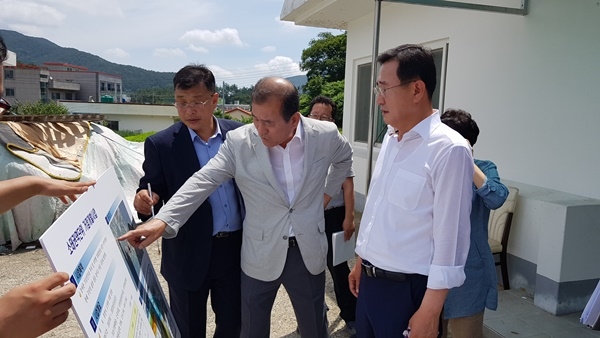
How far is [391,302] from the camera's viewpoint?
162 centimetres

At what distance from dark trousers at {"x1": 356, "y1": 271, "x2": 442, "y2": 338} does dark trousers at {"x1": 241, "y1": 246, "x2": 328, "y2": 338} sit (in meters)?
0.39


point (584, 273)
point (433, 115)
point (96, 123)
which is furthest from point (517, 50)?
point (96, 123)

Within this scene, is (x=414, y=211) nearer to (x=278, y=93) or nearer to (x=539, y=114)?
(x=278, y=93)

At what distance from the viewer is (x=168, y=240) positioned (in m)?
2.24

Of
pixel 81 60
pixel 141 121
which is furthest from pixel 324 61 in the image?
pixel 81 60

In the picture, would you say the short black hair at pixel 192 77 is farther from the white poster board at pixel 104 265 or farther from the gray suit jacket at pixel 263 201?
the white poster board at pixel 104 265

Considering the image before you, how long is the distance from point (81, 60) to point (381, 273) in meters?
181

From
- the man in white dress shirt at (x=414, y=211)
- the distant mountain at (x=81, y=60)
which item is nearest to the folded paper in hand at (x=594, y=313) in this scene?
the man in white dress shirt at (x=414, y=211)

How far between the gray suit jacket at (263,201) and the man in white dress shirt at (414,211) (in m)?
0.37

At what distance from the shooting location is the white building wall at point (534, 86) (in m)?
3.16

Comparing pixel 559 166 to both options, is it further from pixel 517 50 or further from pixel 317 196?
pixel 317 196

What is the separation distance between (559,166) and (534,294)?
1.06 m

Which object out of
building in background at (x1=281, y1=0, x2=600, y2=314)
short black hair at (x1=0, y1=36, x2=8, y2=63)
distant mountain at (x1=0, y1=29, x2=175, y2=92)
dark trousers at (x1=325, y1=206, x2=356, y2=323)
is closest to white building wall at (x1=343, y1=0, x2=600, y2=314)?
building in background at (x1=281, y1=0, x2=600, y2=314)

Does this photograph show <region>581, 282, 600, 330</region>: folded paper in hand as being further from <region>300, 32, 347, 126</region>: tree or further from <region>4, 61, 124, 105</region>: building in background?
<region>4, 61, 124, 105</region>: building in background
